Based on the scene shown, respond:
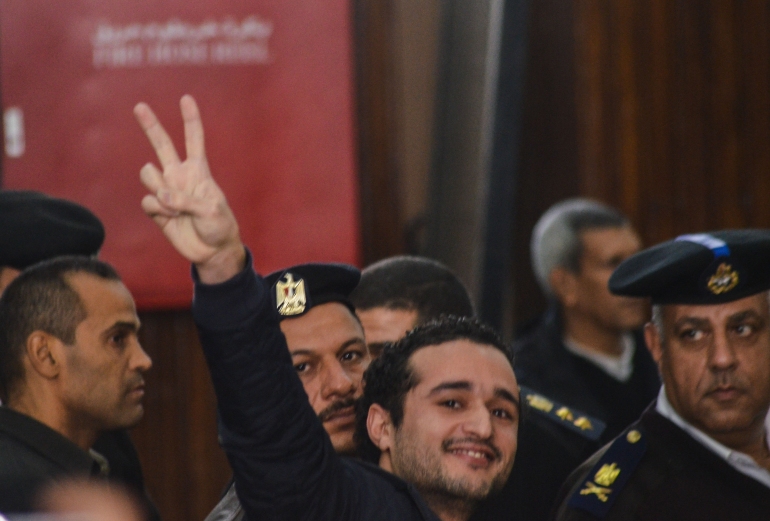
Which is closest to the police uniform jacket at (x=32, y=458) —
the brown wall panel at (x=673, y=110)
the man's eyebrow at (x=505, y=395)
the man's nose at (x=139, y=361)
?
the man's nose at (x=139, y=361)

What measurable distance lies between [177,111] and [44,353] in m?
1.31

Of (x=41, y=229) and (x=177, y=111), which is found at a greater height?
(x=177, y=111)

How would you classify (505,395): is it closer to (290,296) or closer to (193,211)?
(290,296)

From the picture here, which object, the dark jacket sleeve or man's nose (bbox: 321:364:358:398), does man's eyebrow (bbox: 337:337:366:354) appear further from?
the dark jacket sleeve

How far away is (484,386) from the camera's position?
6.97 feet

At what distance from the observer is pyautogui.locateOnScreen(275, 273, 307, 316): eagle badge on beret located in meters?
2.42

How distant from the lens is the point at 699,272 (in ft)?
8.13

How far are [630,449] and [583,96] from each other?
170 cm

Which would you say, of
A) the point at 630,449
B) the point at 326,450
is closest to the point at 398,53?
the point at 630,449

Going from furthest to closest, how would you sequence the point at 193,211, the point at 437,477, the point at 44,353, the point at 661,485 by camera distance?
the point at 44,353
the point at 661,485
the point at 437,477
the point at 193,211

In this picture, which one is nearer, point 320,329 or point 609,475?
point 609,475

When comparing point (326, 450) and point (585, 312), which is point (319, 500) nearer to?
point (326, 450)

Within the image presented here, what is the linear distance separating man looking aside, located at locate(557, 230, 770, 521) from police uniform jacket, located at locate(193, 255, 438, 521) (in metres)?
0.74

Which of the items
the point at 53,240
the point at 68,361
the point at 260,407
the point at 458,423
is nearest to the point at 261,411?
the point at 260,407
